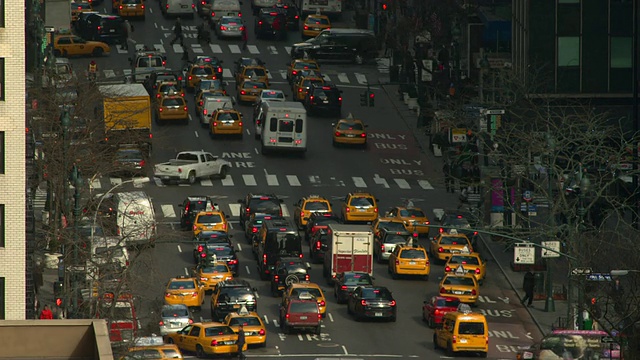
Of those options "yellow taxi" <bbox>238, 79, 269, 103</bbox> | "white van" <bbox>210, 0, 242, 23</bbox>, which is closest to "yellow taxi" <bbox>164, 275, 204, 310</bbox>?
"yellow taxi" <bbox>238, 79, 269, 103</bbox>

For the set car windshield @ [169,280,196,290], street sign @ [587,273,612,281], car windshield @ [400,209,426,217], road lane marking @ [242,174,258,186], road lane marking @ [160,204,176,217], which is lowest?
car windshield @ [169,280,196,290]

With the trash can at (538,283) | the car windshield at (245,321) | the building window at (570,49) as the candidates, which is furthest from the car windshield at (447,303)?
the building window at (570,49)

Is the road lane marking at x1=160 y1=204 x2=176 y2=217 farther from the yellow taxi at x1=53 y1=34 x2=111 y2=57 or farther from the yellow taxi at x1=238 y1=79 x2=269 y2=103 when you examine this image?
the yellow taxi at x1=53 y1=34 x2=111 y2=57

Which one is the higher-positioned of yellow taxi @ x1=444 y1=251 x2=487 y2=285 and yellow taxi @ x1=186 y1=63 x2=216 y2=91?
yellow taxi @ x1=186 y1=63 x2=216 y2=91

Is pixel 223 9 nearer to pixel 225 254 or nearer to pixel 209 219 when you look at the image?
pixel 209 219

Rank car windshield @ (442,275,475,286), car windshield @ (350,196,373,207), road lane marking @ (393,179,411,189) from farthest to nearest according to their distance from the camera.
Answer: road lane marking @ (393,179,411,189)
car windshield @ (350,196,373,207)
car windshield @ (442,275,475,286)

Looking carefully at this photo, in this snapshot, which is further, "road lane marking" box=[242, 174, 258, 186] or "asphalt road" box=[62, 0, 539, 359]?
"road lane marking" box=[242, 174, 258, 186]

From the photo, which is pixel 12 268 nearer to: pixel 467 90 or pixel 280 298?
pixel 280 298
